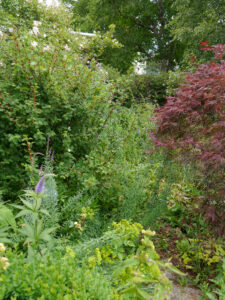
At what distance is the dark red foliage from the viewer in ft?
7.20

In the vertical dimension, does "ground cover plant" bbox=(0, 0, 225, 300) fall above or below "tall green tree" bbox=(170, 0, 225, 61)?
below

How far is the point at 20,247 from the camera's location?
81.7 inches

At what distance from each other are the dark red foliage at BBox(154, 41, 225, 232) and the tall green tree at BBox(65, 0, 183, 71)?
55.2 feet

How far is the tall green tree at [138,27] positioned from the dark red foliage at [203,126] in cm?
1681

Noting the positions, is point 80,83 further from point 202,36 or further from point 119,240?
point 202,36

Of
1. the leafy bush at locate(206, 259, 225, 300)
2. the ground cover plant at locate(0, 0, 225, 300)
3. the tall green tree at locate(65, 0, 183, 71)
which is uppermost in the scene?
the tall green tree at locate(65, 0, 183, 71)

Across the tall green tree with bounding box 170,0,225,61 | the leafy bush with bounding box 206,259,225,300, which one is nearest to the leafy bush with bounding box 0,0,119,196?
the leafy bush with bounding box 206,259,225,300

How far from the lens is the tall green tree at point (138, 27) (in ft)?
57.7

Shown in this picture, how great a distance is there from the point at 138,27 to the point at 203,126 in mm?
18701

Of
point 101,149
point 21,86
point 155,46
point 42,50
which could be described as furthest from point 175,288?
point 155,46

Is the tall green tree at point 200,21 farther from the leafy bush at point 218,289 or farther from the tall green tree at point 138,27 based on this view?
the leafy bush at point 218,289

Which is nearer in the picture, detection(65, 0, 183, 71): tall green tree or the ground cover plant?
the ground cover plant

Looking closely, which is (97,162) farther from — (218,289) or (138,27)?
(138,27)

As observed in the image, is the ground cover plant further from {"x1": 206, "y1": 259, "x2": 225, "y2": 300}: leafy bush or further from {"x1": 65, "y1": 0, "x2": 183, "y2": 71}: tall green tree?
{"x1": 65, "y1": 0, "x2": 183, "y2": 71}: tall green tree
